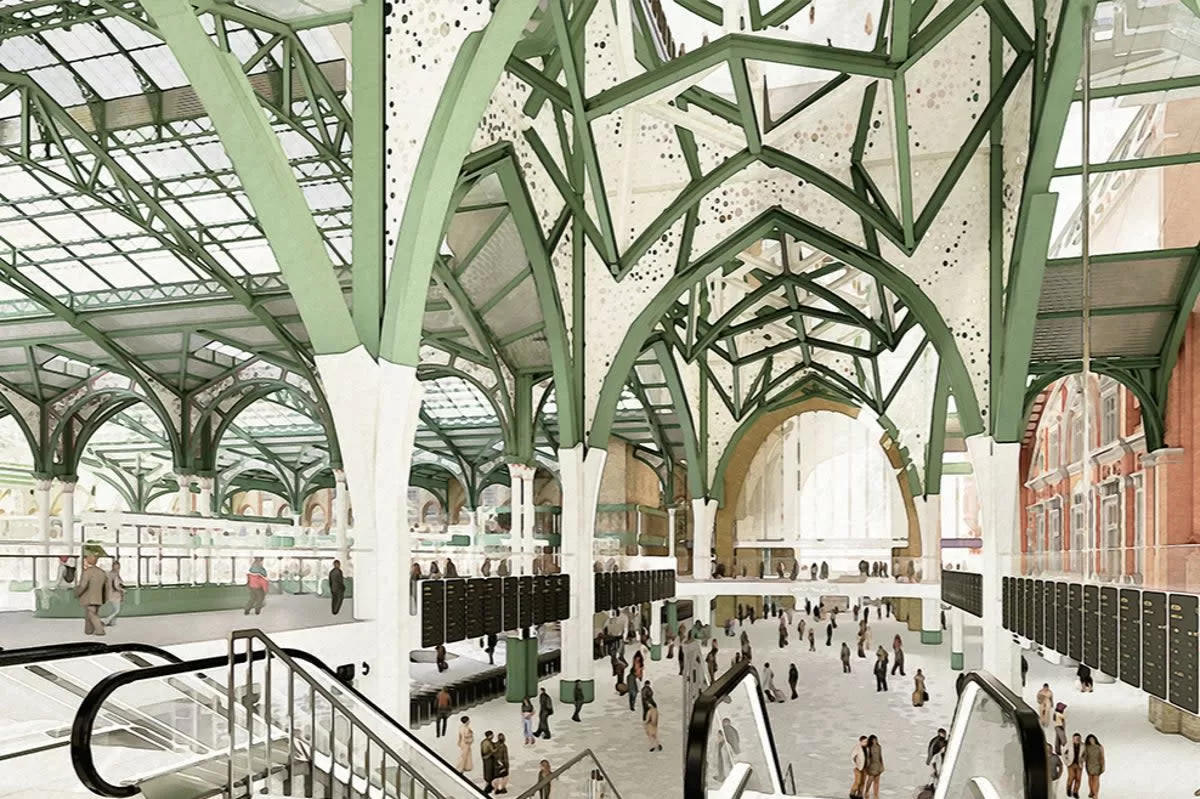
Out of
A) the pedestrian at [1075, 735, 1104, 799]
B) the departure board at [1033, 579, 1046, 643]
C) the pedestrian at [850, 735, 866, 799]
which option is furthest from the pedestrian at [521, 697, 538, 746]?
the pedestrian at [1075, 735, 1104, 799]

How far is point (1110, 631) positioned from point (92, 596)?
46.5ft

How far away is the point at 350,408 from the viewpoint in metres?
15.2

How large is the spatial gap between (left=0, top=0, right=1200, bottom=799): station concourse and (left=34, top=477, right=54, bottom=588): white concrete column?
0.13 metres

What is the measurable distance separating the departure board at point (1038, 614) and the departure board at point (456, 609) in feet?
36.2

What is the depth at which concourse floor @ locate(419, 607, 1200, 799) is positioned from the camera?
2205 cm

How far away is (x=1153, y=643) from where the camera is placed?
1477 centimetres

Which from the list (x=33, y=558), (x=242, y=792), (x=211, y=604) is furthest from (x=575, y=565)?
(x=242, y=792)

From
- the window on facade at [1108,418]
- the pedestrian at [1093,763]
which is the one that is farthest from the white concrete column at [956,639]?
the pedestrian at [1093,763]

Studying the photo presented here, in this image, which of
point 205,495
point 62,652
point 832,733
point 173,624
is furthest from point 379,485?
point 205,495

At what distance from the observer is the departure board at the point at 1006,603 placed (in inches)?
1010

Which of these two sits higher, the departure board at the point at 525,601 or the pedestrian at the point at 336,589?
the pedestrian at the point at 336,589

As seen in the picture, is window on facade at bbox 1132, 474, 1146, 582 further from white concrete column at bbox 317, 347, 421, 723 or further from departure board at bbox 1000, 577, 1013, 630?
white concrete column at bbox 317, 347, 421, 723

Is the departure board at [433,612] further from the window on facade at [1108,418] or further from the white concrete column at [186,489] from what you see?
the window on facade at [1108,418]

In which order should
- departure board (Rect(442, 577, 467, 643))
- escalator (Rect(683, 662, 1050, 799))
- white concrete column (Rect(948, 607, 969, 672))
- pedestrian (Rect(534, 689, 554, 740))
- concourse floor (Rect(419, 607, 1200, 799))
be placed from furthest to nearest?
1. white concrete column (Rect(948, 607, 969, 672))
2. pedestrian (Rect(534, 689, 554, 740))
3. concourse floor (Rect(419, 607, 1200, 799))
4. departure board (Rect(442, 577, 467, 643))
5. escalator (Rect(683, 662, 1050, 799))
